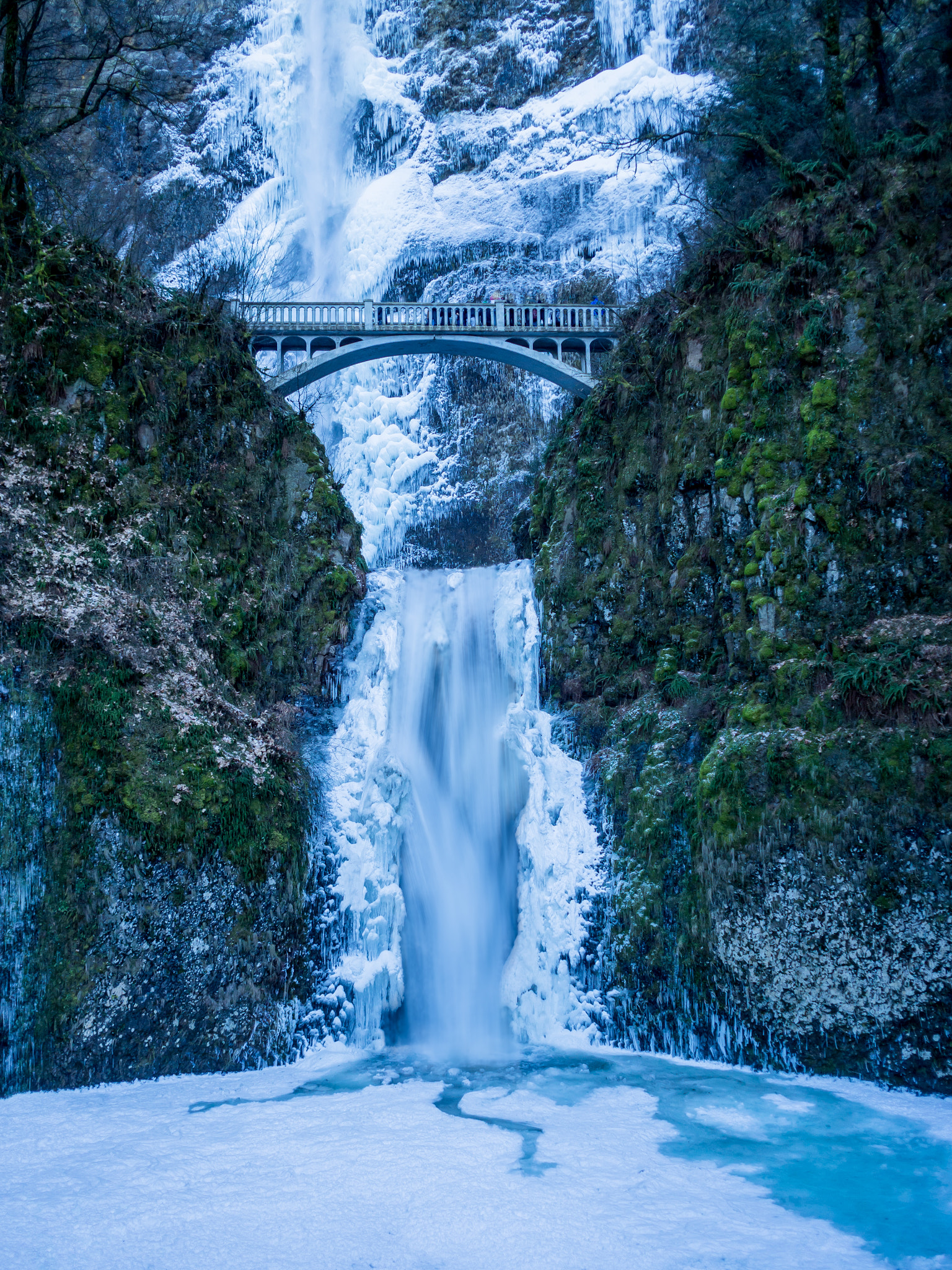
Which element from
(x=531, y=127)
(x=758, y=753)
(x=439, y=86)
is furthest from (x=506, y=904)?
(x=439, y=86)

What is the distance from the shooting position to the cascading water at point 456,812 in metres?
10.4

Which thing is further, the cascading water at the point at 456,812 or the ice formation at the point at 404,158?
the ice formation at the point at 404,158

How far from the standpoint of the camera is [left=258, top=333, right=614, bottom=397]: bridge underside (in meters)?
19.0

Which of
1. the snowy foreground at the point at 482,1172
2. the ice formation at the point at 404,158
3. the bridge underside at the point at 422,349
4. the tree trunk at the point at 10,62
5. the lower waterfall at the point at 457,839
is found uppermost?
the ice formation at the point at 404,158

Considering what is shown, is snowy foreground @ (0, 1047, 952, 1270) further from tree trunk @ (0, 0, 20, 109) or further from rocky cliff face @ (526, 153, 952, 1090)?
tree trunk @ (0, 0, 20, 109)

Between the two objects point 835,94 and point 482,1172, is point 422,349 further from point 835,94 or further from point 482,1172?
point 482,1172

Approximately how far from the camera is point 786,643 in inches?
402

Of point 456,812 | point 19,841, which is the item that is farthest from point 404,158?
point 19,841

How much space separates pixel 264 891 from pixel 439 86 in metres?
33.7

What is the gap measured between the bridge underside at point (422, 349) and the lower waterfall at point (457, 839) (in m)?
6.81

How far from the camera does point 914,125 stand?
1172cm

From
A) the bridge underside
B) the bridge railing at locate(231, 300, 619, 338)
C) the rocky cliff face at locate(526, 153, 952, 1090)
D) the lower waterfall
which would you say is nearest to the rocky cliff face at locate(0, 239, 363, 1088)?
the lower waterfall

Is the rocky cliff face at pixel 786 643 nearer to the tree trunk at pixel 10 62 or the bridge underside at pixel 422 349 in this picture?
the bridge underside at pixel 422 349

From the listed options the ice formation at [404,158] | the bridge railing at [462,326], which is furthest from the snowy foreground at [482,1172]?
the ice formation at [404,158]
